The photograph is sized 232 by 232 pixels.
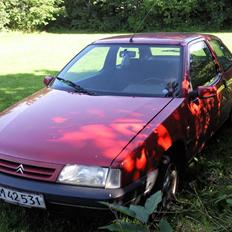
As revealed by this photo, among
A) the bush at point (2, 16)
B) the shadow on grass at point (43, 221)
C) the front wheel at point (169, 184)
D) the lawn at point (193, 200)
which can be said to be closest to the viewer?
the lawn at point (193, 200)

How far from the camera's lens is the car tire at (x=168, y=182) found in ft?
13.9

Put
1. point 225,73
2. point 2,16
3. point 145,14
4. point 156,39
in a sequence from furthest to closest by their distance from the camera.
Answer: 1. point 145,14
2. point 2,16
3. point 225,73
4. point 156,39

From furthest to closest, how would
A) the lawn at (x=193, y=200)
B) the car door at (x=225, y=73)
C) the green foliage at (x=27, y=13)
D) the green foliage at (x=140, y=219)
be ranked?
the green foliage at (x=27, y=13), the car door at (x=225, y=73), the lawn at (x=193, y=200), the green foliage at (x=140, y=219)

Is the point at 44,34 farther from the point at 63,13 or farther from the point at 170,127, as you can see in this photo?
the point at 170,127

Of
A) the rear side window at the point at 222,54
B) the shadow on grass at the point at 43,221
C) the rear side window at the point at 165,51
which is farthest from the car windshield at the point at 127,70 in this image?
the shadow on grass at the point at 43,221

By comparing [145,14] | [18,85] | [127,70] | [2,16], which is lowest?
[145,14]

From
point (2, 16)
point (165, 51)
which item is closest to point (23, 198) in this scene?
point (165, 51)

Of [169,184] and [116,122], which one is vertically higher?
[116,122]

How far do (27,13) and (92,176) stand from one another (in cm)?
2447

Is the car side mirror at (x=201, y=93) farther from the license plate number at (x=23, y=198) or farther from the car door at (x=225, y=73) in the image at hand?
the license plate number at (x=23, y=198)

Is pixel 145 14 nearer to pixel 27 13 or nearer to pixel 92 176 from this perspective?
pixel 27 13

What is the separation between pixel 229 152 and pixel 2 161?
9.86 feet

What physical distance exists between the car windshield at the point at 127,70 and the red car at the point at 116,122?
11 millimetres

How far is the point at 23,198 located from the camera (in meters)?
3.88
